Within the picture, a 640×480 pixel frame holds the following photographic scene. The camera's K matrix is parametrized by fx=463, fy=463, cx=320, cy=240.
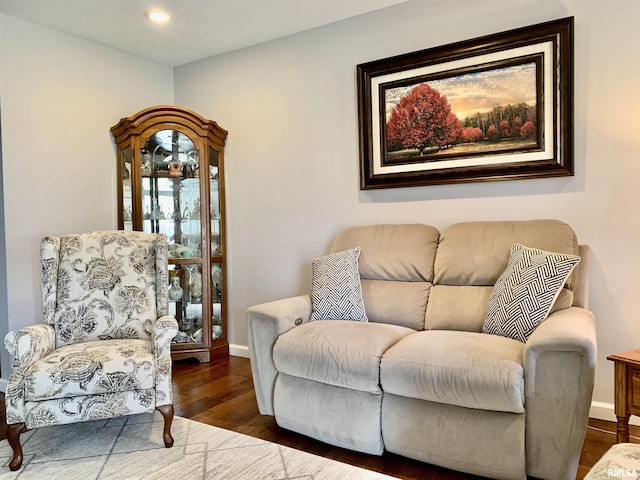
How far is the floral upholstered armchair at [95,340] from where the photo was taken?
2027 mm

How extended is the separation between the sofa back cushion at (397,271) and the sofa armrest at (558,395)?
0.83 metres

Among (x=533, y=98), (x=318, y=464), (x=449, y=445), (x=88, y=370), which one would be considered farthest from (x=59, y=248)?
(x=533, y=98)

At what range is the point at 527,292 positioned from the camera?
6.79 ft

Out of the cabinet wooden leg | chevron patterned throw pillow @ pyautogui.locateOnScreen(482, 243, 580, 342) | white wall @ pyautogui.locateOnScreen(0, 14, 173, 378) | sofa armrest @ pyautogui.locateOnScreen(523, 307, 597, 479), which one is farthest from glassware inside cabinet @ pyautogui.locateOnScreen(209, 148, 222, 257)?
the cabinet wooden leg

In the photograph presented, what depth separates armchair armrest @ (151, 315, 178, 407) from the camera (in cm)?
218

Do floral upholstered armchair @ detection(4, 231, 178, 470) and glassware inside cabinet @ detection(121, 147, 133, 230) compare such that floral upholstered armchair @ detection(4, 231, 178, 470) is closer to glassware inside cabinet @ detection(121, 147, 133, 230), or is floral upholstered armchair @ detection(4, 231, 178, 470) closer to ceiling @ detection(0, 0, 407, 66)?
glassware inside cabinet @ detection(121, 147, 133, 230)

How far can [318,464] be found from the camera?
6.57ft

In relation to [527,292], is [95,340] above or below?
below

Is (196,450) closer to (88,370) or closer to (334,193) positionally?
(88,370)

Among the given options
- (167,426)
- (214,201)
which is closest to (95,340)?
(167,426)

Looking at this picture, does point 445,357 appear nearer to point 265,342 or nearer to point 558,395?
point 558,395

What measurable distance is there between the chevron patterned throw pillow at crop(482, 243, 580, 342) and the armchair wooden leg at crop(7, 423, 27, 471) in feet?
7.03

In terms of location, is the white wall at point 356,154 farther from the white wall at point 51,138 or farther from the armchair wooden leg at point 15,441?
the armchair wooden leg at point 15,441

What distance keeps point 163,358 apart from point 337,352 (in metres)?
0.84
